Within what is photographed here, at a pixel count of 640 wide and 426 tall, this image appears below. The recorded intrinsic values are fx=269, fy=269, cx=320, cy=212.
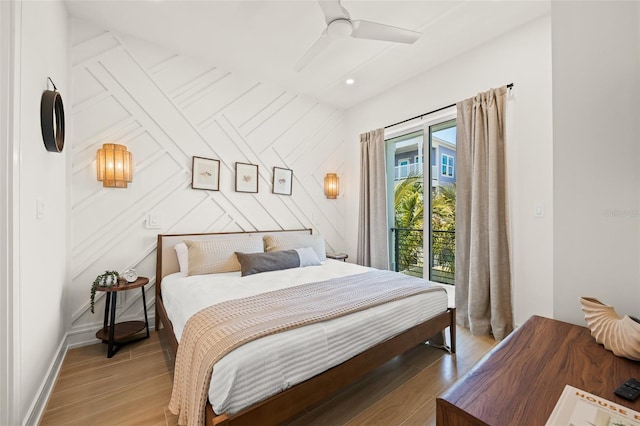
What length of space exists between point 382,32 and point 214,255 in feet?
Answer: 8.31

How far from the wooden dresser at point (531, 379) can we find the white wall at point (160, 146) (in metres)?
3.01

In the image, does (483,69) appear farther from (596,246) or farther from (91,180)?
(91,180)

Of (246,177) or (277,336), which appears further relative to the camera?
(246,177)

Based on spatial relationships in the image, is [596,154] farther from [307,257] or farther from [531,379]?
[307,257]

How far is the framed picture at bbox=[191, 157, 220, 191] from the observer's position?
122 inches

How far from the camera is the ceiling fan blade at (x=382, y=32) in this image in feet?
6.87

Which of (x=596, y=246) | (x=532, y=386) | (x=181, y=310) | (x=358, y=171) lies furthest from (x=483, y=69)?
(x=181, y=310)

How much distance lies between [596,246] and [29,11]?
10.0ft

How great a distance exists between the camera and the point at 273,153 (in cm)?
372

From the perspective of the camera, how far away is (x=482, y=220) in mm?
2711

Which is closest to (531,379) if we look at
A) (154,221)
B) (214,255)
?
(214,255)

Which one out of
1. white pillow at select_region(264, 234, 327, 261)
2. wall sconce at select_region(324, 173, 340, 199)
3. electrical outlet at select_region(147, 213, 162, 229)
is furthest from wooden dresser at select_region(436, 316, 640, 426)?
wall sconce at select_region(324, 173, 340, 199)

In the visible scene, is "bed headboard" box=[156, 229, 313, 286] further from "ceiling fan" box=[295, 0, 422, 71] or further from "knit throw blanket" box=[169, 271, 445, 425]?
"ceiling fan" box=[295, 0, 422, 71]

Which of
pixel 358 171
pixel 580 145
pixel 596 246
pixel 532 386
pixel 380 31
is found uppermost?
pixel 380 31
